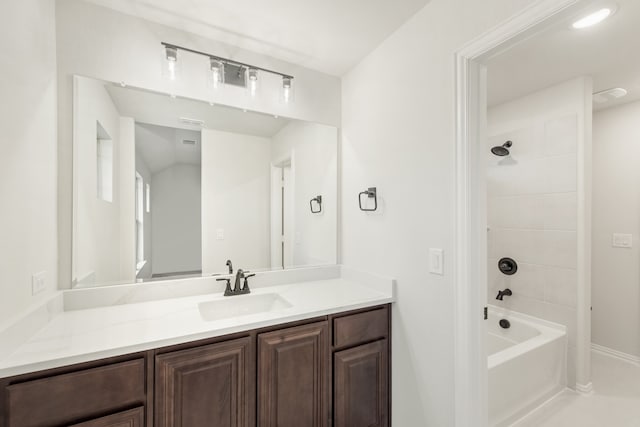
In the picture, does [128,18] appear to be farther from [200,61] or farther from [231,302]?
[231,302]

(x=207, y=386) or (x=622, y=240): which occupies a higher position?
(x=622, y=240)

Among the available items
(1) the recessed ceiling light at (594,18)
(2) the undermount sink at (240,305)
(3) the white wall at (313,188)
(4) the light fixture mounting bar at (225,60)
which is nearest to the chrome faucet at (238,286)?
(2) the undermount sink at (240,305)

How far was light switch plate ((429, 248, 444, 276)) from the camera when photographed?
138 cm

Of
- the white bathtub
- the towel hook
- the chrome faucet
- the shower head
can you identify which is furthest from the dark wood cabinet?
the shower head

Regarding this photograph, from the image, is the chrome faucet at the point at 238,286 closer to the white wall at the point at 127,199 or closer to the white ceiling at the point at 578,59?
the white wall at the point at 127,199

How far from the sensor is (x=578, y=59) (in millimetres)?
1980

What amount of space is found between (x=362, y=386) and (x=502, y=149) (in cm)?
249

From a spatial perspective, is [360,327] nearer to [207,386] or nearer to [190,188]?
[207,386]

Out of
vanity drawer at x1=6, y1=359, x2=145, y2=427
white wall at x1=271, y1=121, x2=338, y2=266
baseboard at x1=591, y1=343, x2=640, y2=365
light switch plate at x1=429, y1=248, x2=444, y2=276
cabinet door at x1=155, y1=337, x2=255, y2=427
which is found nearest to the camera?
vanity drawer at x1=6, y1=359, x2=145, y2=427

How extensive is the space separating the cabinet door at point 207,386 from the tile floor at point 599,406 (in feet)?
6.24

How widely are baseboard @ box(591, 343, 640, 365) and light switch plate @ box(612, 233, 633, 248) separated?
3.38 feet

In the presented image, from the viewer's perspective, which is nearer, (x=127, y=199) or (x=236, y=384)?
(x=236, y=384)

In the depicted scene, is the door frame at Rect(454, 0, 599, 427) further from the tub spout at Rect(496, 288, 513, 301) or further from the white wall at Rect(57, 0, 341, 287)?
the tub spout at Rect(496, 288, 513, 301)

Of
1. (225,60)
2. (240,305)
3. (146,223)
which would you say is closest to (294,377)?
(240,305)
